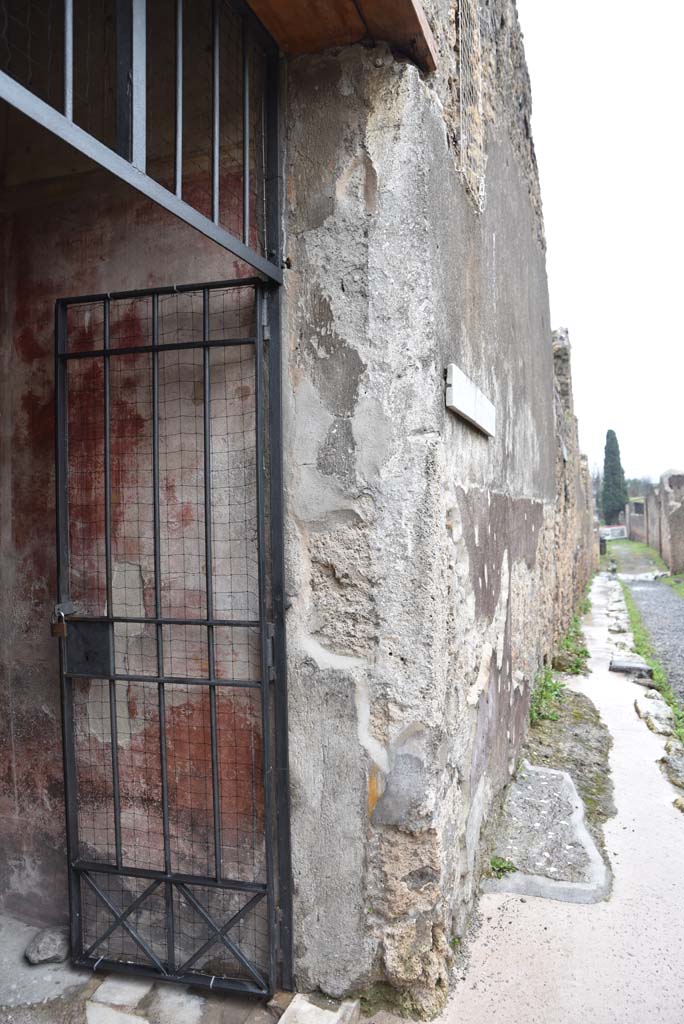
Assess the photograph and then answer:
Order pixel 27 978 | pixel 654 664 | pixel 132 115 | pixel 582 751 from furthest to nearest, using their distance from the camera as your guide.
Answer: pixel 654 664, pixel 582 751, pixel 27 978, pixel 132 115

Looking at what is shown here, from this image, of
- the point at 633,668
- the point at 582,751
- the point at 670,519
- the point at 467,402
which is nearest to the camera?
Answer: the point at 467,402

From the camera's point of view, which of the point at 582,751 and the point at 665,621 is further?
the point at 665,621

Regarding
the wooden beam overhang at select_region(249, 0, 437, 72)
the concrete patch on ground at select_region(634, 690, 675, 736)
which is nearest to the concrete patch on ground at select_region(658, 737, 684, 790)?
the concrete patch on ground at select_region(634, 690, 675, 736)

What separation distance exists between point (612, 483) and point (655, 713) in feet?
141

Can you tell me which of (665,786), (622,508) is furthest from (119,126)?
(622,508)

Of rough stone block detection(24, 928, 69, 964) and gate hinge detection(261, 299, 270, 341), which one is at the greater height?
gate hinge detection(261, 299, 270, 341)

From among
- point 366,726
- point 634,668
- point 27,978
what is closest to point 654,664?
point 634,668

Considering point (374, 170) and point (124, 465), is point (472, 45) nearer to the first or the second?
point (374, 170)

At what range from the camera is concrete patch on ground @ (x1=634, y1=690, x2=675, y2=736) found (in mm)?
4641

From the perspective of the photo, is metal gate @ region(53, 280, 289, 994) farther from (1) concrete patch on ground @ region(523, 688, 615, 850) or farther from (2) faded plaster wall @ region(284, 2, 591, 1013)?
(1) concrete patch on ground @ region(523, 688, 615, 850)

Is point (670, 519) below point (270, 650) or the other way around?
the other way around

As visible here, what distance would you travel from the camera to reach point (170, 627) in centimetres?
236

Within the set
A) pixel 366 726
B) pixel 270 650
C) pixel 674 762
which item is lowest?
pixel 674 762

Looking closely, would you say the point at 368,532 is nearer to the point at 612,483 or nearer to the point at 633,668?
the point at 633,668
